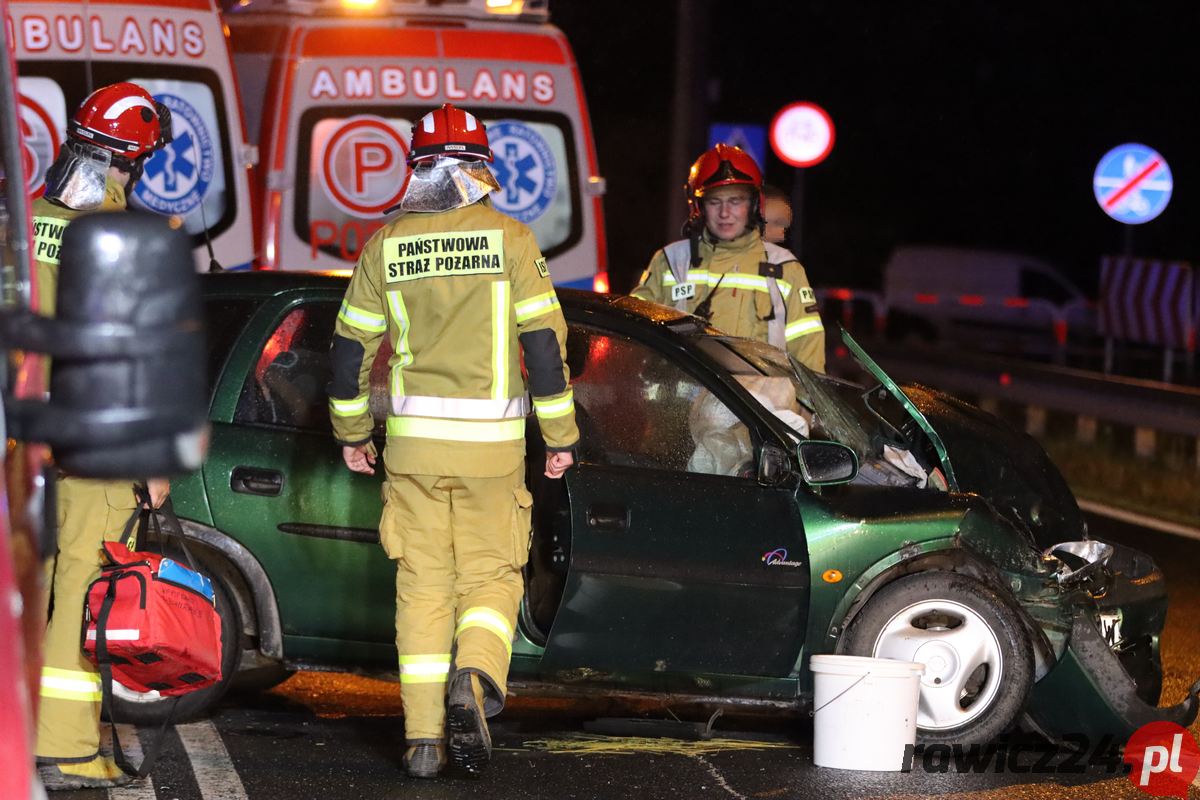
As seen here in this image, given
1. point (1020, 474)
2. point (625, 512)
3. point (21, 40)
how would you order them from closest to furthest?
point (625, 512) < point (1020, 474) < point (21, 40)

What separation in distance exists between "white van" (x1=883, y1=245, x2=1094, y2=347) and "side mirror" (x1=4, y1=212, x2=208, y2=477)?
25.8m

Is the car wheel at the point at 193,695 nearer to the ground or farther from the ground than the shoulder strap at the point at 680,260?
nearer to the ground

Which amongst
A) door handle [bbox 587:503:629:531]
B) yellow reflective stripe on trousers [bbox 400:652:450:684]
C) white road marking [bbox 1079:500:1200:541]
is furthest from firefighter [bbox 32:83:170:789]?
white road marking [bbox 1079:500:1200:541]

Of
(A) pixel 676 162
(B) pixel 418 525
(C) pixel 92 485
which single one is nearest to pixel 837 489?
(B) pixel 418 525

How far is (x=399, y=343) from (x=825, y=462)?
129cm

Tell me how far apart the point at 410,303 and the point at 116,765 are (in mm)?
1520

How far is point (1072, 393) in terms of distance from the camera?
14523mm

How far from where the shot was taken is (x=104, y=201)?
552cm

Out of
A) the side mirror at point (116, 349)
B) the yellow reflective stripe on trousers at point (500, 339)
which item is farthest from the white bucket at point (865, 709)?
the side mirror at point (116, 349)

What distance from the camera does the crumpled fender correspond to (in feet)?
19.6

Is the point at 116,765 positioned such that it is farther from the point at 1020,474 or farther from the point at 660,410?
the point at 1020,474

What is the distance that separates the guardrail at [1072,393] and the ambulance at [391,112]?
11.7 ft

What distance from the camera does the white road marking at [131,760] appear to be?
539cm

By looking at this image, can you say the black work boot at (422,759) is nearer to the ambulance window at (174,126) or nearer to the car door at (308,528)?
the car door at (308,528)
